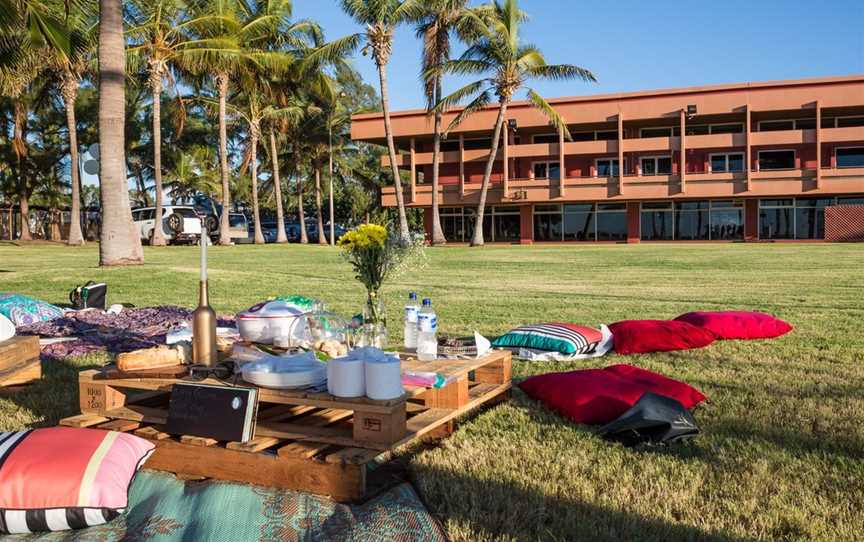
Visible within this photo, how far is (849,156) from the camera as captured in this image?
1426 inches

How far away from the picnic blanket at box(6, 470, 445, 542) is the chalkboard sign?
220mm

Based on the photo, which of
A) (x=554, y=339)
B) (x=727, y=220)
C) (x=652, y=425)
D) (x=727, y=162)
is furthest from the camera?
(x=727, y=220)

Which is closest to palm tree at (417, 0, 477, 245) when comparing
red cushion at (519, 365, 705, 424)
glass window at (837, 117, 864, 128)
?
glass window at (837, 117, 864, 128)

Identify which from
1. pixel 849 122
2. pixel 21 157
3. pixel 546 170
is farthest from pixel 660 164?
pixel 21 157

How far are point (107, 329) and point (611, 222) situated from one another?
3473 centimetres

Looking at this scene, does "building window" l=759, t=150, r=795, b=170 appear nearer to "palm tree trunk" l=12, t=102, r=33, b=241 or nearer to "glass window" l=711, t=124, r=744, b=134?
"glass window" l=711, t=124, r=744, b=134

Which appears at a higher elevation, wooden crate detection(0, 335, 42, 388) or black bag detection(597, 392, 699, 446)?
wooden crate detection(0, 335, 42, 388)

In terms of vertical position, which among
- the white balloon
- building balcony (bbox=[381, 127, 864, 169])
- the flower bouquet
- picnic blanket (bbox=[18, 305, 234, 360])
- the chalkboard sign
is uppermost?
building balcony (bbox=[381, 127, 864, 169])

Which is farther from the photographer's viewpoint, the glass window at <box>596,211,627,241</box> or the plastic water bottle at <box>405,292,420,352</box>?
the glass window at <box>596,211,627,241</box>

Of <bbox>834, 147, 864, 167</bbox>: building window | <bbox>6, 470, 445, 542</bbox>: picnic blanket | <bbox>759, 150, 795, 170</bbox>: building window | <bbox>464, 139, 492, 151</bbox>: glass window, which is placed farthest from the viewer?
<bbox>464, 139, 492, 151</bbox>: glass window

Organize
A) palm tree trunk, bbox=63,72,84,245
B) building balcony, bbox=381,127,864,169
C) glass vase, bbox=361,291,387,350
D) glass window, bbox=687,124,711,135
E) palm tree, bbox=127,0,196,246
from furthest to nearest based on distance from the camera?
glass window, bbox=687,124,711,135, building balcony, bbox=381,127,864,169, palm tree trunk, bbox=63,72,84,245, palm tree, bbox=127,0,196,246, glass vase, bbox=361,291,387,350

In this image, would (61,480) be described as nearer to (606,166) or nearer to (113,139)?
(113,139)

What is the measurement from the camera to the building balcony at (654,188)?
3503 centimetres

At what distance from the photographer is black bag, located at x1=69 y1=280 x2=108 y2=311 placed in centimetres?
836
